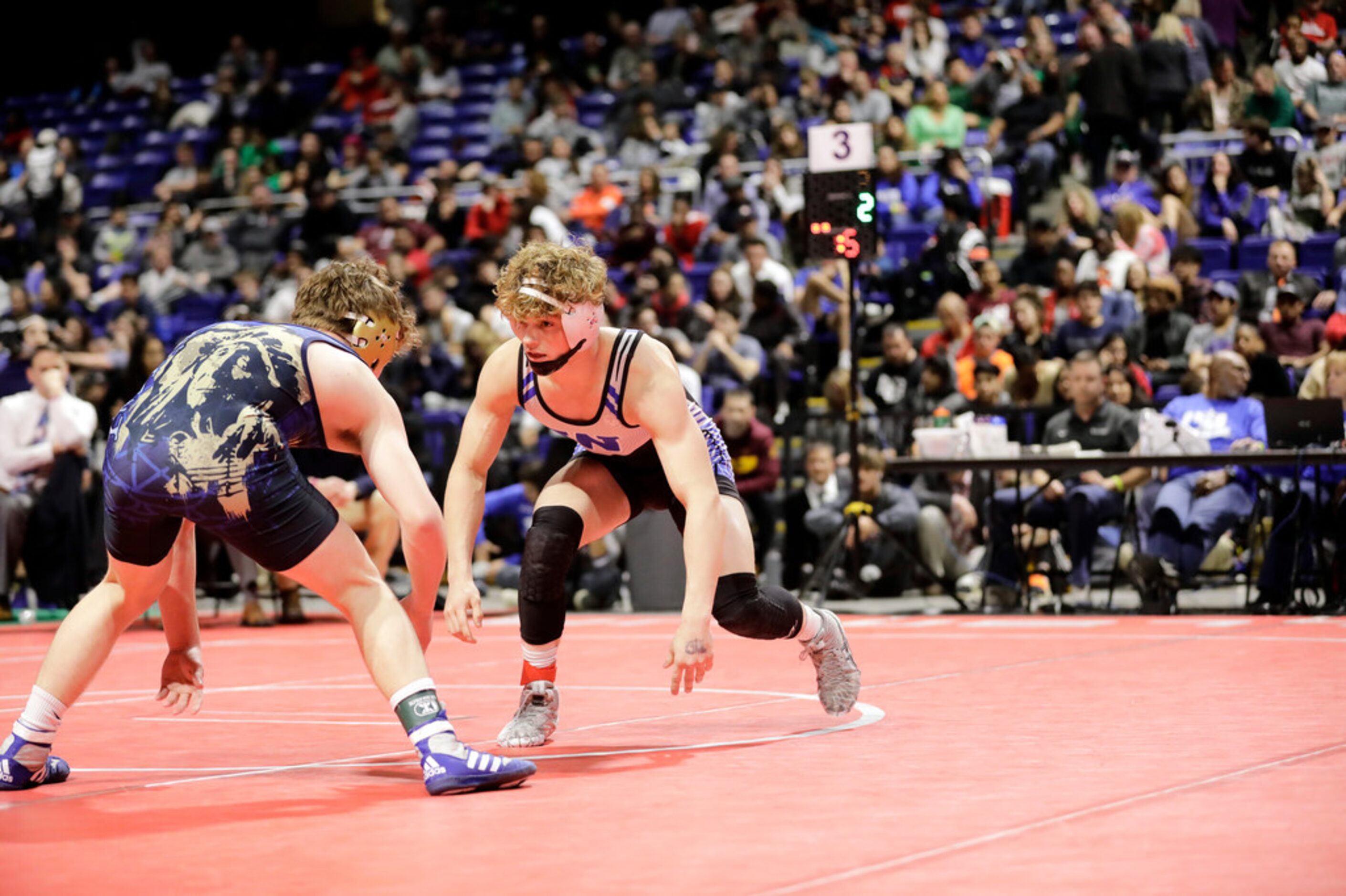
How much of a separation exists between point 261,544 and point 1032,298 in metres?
8.83

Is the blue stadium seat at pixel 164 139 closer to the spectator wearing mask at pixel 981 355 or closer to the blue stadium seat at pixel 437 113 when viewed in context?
the blue stadium seat at pixel 437 113

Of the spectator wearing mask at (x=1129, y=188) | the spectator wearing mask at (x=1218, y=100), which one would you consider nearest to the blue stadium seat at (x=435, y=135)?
the spectator wearing mask at (x=1129, y=188)

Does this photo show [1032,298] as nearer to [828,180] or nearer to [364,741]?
[828,180]

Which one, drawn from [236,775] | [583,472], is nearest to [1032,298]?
[583,472]

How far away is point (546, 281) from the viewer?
4.66 metres

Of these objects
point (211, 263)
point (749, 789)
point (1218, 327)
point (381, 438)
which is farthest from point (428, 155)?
point (749, 789)

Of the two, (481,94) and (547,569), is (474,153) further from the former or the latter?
(547,569)

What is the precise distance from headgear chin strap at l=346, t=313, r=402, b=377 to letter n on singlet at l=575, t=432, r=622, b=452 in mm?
680

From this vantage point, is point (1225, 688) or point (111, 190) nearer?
point (1225, 688)

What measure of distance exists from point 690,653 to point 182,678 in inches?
53.6

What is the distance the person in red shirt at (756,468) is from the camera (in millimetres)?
11391

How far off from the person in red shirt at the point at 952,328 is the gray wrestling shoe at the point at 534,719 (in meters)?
8.06

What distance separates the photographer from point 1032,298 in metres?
12.2

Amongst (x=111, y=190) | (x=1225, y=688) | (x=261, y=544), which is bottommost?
(x=1225, y=688)
